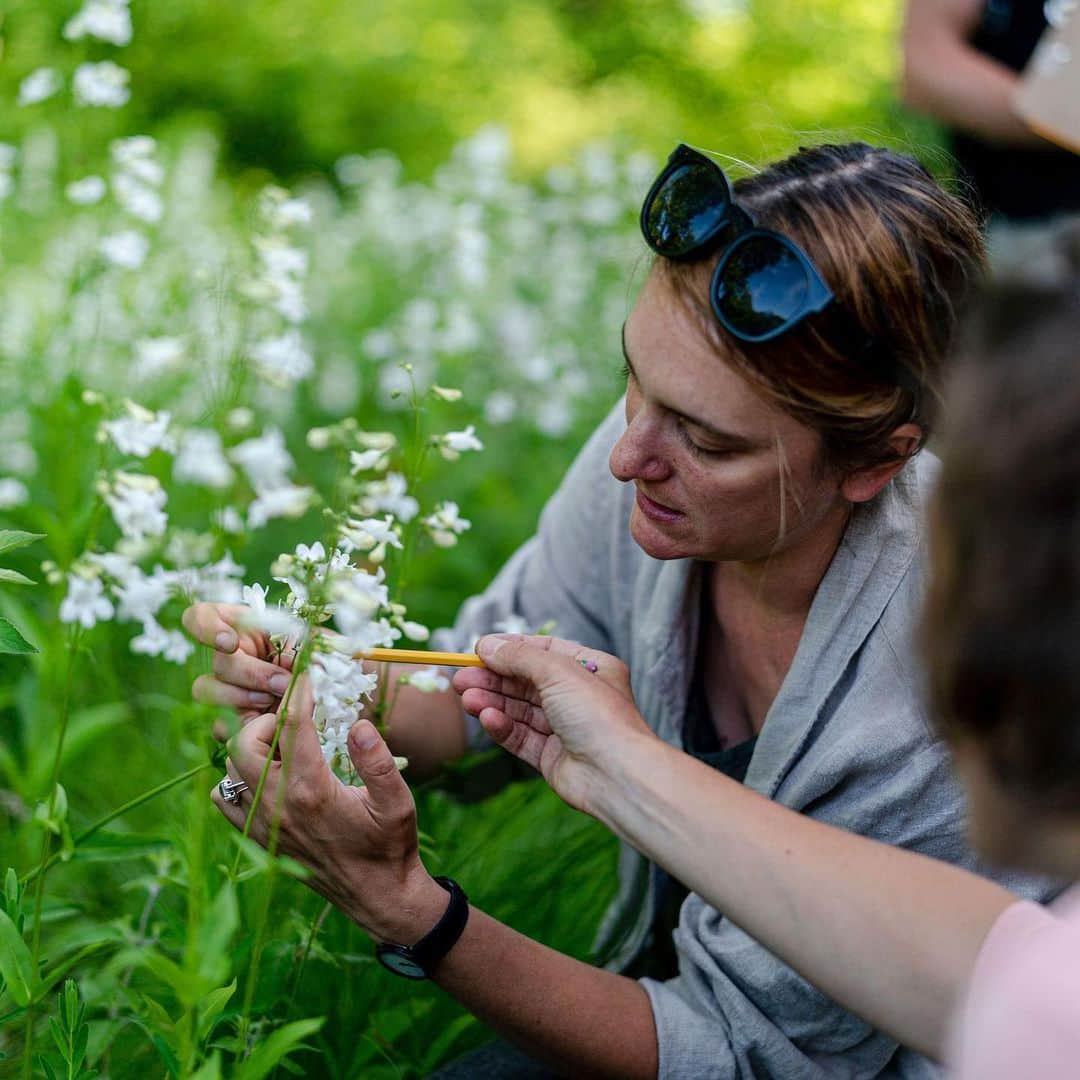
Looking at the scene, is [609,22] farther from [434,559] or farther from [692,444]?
[692,444]

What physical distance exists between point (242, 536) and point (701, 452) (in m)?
0.47

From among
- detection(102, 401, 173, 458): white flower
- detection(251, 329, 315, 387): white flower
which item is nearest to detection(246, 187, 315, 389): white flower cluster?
detection(251, 329, 315, 387): white flower

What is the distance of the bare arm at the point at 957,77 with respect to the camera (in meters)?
2.17

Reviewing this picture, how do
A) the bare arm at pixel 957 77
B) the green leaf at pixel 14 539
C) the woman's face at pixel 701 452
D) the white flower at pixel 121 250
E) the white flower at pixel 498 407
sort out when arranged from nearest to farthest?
the green leaf at pixel 14 539 < the woman's face at pixel 701 452 < the white flower at pixel 121 250 < the bare arm at pixel 957 77 < the white flower at pixel 498 407

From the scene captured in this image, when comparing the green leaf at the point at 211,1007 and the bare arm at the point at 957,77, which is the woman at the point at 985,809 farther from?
the bare arm at the point at 957,77

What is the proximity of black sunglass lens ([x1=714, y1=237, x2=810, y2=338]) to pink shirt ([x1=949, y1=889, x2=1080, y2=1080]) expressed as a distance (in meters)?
0.59

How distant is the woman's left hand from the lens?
1215 millimetres

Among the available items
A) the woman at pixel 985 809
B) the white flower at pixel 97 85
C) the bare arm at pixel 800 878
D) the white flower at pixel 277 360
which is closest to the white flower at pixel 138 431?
the white flower at pixel 277 360

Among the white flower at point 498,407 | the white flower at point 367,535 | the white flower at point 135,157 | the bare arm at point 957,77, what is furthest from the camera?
the white flower at point 498,407

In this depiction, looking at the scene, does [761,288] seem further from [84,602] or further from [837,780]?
[84,602]

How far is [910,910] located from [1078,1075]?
0.24 metres

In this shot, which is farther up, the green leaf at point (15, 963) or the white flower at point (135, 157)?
the white flower at point (135, 157)

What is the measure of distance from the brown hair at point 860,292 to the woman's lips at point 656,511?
164mm

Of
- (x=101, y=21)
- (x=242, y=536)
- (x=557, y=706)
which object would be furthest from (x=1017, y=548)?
(x=101, y=21)
